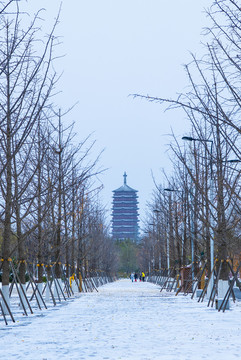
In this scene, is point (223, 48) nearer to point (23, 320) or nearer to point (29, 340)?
point (29, 340)

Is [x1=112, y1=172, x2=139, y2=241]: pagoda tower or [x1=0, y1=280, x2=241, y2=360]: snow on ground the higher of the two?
[x1=112, y1=172, x2=139, y2=241]: pagoda tower

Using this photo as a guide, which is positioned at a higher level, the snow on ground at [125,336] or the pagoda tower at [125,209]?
the pagoda tower at [125,209]

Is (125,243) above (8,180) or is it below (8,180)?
above

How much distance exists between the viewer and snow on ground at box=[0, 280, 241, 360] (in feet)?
30.2

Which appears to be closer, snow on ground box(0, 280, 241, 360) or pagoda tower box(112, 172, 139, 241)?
snow on ground box(0, 280, 241, 360)

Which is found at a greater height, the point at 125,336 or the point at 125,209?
the point at 125,209

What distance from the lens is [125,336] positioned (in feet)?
37.8

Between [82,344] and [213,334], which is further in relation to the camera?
[213,334]

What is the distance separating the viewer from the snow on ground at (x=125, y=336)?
9195 mm

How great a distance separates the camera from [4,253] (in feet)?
52.6

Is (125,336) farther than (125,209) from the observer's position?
No

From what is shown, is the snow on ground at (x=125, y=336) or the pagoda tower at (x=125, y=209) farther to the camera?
the pagoda tower at (x=125, y=209)

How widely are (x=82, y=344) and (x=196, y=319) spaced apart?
17.9ft

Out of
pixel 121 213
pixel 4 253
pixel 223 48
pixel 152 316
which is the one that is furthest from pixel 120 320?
pixel 121 213
